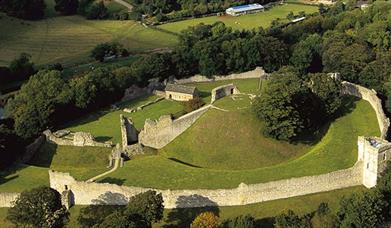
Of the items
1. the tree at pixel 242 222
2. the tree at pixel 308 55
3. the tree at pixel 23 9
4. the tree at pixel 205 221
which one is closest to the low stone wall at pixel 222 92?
the tree at pixel 308 55

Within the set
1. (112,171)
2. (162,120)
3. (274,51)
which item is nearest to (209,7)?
(274,51)

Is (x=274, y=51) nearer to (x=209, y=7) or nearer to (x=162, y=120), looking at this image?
(x=162, y=120)

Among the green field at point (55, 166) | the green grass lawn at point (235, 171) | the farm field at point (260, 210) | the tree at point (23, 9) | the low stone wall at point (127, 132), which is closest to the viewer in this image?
the farm field at point (260, 210)

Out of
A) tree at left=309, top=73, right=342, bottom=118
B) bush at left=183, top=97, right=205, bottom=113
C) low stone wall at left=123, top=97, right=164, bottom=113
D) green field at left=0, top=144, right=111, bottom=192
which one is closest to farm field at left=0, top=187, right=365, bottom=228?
green field at left=0, top=144, right=111, bottom=192

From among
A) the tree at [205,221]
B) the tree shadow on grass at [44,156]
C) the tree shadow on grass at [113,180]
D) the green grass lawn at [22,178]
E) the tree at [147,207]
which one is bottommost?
the tree shadow on grass at [44,156]

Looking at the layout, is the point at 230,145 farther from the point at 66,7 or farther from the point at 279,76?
the point at 66,7

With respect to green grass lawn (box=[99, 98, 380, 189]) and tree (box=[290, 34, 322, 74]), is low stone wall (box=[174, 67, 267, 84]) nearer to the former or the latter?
tree (box=[290, 34, 322, 74])

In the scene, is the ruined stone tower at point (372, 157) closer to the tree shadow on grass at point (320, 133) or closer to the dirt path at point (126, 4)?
the tree shadow on grass at point (320, 133)
